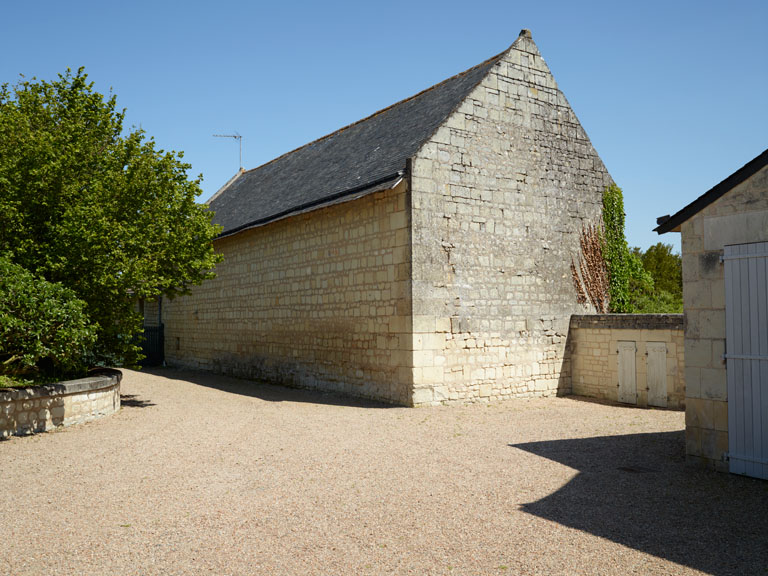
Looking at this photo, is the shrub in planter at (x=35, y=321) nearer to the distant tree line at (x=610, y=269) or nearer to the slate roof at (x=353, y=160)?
the slate roof at (x=353, y=160)

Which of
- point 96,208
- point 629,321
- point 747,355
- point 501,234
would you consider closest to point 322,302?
point 501,234

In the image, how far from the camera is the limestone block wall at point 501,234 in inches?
455

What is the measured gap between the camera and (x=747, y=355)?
6.17 meters

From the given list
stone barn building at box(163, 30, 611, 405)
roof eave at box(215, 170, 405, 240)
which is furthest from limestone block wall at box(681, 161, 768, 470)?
roof eave at box(215, 170, 405, 240)

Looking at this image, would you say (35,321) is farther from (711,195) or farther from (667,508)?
(711,195)

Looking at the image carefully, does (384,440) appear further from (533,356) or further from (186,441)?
(533,356)

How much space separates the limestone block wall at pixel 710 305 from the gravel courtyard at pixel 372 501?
431 millimetres

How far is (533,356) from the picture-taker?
42.9 ft

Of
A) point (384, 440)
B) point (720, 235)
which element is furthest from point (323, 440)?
point (720, 235)

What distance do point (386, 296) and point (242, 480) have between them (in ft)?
19.6

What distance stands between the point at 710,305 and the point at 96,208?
8976 mm

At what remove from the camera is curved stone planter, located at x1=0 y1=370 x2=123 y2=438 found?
27.8ft

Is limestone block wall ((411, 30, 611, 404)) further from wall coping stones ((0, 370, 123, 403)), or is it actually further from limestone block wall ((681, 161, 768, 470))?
wall coping stones ((0, 370, 123, 403))

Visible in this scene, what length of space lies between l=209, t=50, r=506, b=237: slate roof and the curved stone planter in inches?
229
